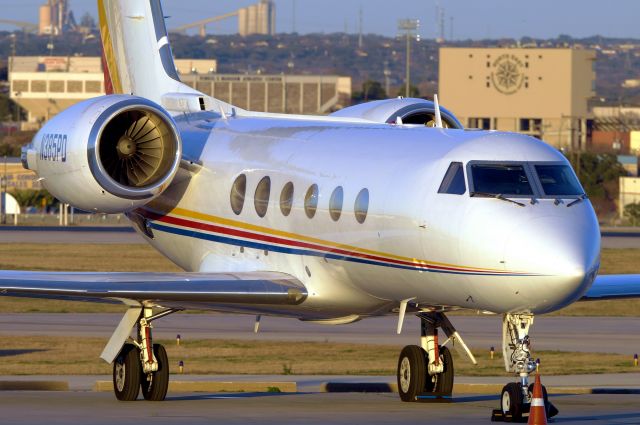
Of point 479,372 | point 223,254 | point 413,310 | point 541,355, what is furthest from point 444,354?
point 541,355

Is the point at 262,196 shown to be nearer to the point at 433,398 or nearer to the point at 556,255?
the point at 433,398

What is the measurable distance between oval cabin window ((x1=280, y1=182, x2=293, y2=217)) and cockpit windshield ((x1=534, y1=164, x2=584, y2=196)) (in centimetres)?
398

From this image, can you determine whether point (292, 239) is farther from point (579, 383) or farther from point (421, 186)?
point (579, 383)

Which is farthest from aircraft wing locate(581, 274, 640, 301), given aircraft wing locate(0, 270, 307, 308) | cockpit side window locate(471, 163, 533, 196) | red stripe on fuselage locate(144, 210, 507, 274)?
aircraft wing locate(0, 270, 307, 308)

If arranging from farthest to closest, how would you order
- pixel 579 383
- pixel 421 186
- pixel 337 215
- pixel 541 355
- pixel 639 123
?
pixel 639 123 → pixel 541 355 → pixel 579 383 → pixel 337 215 → pixel 421 186

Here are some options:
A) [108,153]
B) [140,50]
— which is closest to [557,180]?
[108,153]

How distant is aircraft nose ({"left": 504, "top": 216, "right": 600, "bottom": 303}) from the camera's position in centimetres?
1595

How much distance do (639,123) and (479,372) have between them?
16874 centimetres

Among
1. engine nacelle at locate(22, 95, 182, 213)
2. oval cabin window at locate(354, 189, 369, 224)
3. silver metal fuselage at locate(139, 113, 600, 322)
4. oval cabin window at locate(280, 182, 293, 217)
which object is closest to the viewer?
silver metal fuselage at locate(139, 113, 600, 322)

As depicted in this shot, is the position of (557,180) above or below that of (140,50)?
below

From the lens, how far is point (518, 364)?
1670 centimetres

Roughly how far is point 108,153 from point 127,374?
11.2ft

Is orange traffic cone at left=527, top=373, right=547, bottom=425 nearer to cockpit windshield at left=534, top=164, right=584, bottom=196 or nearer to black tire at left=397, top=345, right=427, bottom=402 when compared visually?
cockpit windshield at left=534, top=164, right=584, bottom=196

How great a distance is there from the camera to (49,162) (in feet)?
71.4
